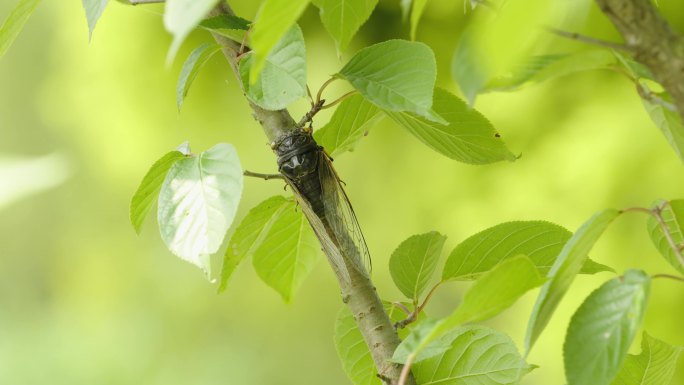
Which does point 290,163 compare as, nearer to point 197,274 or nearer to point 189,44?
point 189,44

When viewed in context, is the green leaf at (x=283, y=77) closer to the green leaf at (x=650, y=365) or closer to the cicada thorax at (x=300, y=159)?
the cicada thorax at (x=300, y=159)

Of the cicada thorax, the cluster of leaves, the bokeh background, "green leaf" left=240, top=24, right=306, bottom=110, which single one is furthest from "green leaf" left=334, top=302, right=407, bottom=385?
the bokeh background

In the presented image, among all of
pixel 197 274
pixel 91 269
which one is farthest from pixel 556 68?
pixel 91 269

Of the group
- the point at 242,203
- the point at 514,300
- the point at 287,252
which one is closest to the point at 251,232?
the point at 287,252

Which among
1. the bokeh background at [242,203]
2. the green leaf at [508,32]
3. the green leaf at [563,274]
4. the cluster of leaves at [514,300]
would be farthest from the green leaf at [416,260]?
the bokeh background at [242,203]

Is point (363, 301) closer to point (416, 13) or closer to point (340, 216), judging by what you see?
point (340, 216)

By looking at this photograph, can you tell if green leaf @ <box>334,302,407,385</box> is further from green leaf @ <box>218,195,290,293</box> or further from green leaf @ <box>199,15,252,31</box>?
green leaf @ <box>199,15,252,31</box>

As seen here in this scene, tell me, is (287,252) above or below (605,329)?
above
